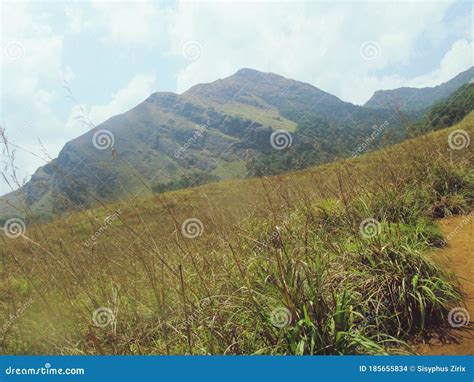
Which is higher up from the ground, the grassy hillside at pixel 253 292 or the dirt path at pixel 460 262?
the grassy hillside at pixel 253 292

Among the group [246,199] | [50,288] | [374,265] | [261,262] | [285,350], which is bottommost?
[285,350]

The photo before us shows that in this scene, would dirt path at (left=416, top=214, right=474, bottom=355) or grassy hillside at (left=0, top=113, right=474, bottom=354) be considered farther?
dirt path at (left=416, top=214, right=474, bottom=355)

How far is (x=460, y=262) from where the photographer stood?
13.4ft

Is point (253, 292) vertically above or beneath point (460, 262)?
above

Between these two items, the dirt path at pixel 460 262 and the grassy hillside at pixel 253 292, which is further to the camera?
the dirt path at pixel 460 262

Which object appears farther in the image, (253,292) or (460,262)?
(460,262)

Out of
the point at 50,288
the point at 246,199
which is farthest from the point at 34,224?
the point at 246,199

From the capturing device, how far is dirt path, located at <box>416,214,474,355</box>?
9.47 feet

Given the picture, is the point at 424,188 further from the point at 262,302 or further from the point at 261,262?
the point at 262,302

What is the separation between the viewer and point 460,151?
24.9 ft

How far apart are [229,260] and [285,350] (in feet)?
5.89

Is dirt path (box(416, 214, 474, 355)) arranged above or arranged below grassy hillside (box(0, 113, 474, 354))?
below

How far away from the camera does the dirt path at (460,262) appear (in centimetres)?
289

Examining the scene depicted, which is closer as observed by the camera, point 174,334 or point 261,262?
point 174,334
